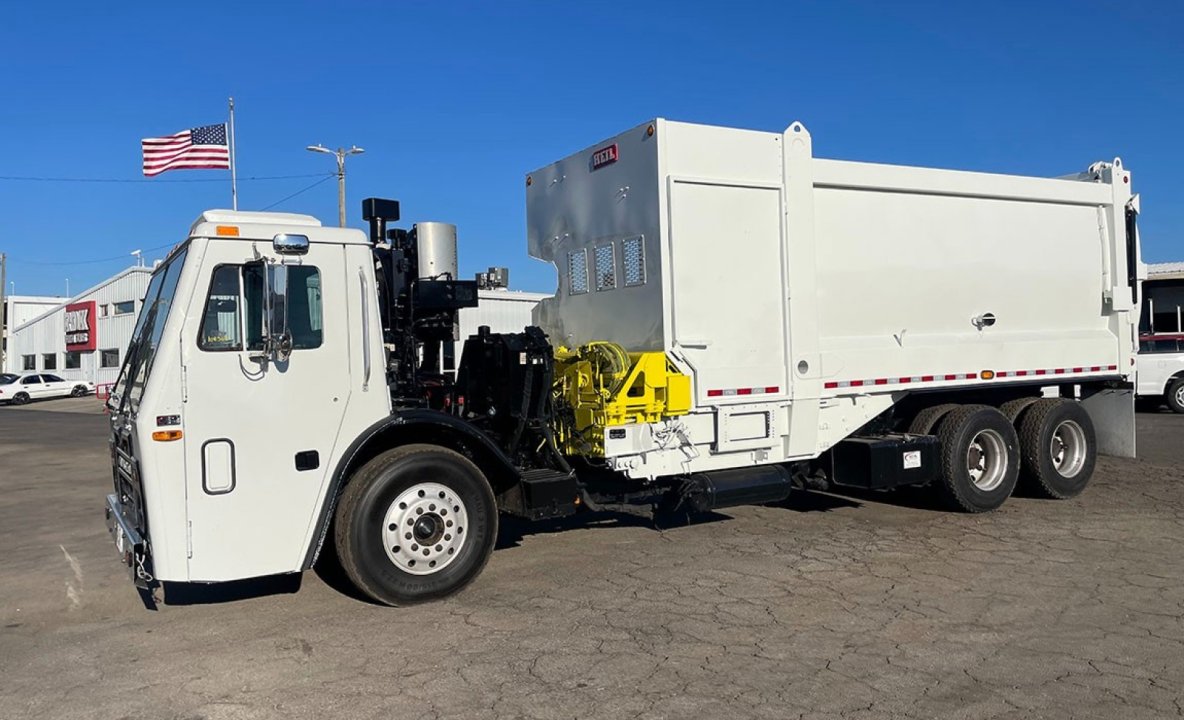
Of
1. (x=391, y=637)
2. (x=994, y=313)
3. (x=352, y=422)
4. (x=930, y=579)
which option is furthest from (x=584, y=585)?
(x=994, y=313)

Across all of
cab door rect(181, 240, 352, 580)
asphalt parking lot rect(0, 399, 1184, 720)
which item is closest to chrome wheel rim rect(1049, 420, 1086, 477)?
asphalt parking lot rect(0, 399, 1184, 720)

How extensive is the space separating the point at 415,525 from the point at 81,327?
157 feet

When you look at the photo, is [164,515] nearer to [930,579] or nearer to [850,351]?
[930,579]

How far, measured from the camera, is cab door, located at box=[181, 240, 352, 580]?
5469mm

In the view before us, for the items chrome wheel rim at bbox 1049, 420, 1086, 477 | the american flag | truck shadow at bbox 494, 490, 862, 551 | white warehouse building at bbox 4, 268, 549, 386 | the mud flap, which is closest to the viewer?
truck shadow at bbox 494, 490, 862, 551

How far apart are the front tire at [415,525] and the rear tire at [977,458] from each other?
458cm

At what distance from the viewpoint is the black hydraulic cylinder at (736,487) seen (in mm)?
7301

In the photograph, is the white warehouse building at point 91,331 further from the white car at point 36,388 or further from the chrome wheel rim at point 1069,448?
the chrome wheel rim at point 1069,448

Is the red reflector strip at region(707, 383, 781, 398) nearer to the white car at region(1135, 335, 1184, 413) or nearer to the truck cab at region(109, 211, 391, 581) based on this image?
the truck cab at region(109, 211, 391, 581)

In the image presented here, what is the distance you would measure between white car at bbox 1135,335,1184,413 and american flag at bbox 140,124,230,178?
22.3m

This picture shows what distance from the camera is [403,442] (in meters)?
6.30

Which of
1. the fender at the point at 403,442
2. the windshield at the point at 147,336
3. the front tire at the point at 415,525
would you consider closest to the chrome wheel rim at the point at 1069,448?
the fender at the point at 403,442

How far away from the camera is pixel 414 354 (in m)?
6.94

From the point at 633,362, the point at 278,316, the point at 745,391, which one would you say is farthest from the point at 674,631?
the point at 278,316
